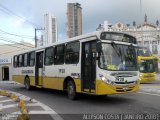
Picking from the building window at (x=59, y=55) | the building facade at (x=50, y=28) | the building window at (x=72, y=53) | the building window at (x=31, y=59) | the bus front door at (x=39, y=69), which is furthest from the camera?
the building facade at (x=50, y=28)

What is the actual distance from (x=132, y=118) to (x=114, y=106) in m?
3.03

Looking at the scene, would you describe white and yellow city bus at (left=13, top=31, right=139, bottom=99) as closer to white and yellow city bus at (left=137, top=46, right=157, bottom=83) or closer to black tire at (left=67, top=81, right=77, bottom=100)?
black tire at (left=67, top=81, right=77, bottom=100)

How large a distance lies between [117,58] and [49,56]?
250 inches

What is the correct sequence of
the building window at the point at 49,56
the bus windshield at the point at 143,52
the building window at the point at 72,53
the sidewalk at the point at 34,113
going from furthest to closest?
the bus windshield at the point at 143,52, the building window at the point at 49,56, the building window at the point at 72,53, the sidewalk at the point at 34,113

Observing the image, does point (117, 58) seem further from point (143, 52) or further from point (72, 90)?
point (143, 52)

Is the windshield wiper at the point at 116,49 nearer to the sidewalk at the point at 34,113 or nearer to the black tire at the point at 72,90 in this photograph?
the black tire at the point at 72,90

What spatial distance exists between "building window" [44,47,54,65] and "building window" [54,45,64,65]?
66 centimetres

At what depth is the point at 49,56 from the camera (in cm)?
1998

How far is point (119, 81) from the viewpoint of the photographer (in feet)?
47.2

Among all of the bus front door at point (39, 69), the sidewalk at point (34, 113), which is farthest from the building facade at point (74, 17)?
the sidewalk at point (34, 113)

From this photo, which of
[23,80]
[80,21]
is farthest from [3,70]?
[23,80]

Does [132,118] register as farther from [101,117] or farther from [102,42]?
[102,42]

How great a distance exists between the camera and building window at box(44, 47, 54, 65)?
19453mm

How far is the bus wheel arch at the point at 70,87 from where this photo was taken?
16348 millimetres
